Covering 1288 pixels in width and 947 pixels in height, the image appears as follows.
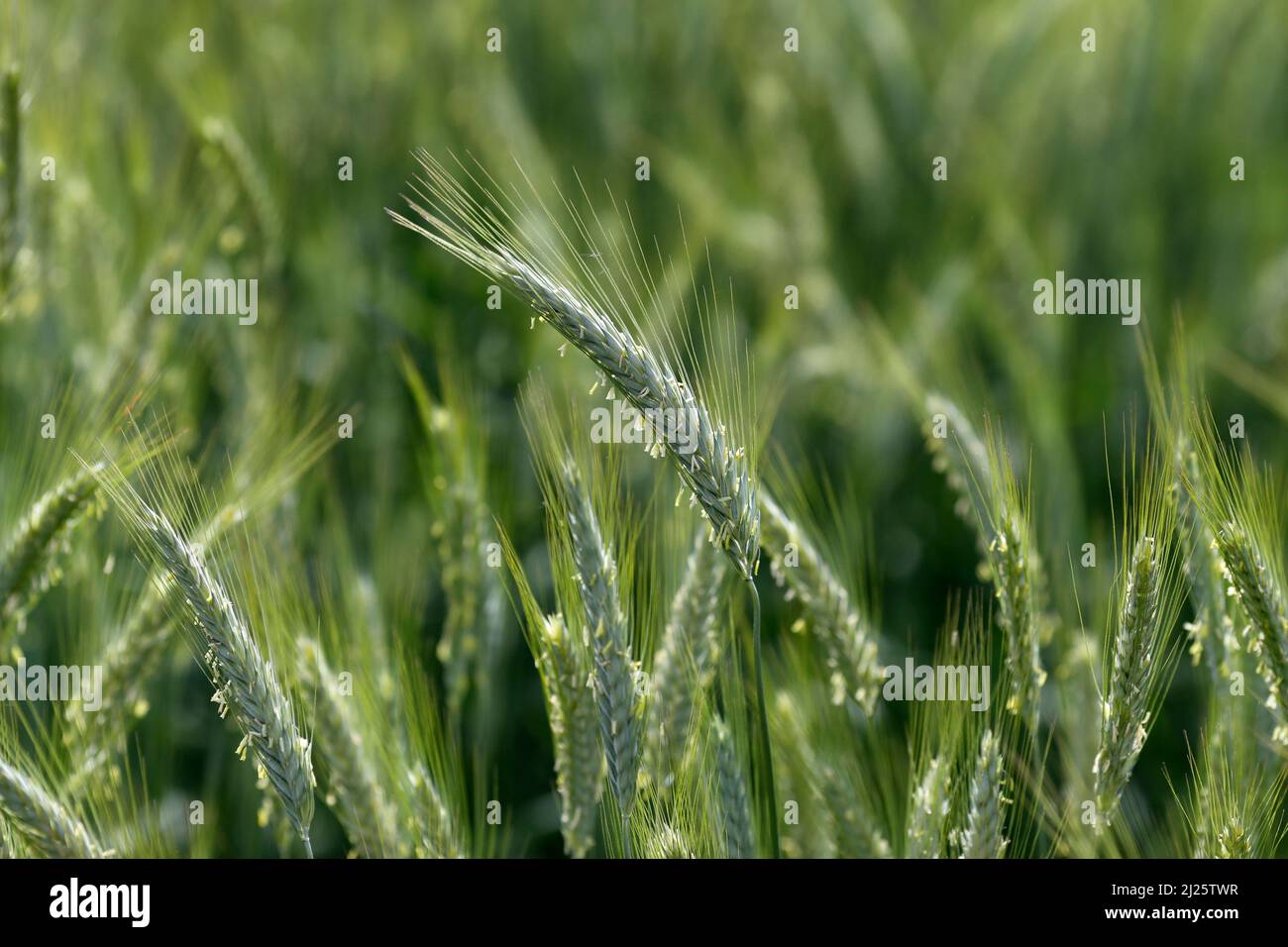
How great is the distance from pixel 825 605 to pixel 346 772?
2.13ft

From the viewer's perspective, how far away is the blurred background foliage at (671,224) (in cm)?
209

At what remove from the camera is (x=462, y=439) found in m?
1.72

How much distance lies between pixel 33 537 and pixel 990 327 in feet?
6.44

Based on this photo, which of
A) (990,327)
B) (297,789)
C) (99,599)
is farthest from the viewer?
(990,327)

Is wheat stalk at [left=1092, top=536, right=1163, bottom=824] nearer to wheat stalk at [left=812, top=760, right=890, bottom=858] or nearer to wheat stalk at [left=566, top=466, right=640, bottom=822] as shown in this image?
wheat stalk at [left=812, top=760, right=890, bottom=858]

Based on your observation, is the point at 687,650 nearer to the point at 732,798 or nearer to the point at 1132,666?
the point at 732,798

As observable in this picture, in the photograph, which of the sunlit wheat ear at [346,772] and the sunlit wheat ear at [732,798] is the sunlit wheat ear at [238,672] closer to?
the sunlit wheat ear at [346,772]

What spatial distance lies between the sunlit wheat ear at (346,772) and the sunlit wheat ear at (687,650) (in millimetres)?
360

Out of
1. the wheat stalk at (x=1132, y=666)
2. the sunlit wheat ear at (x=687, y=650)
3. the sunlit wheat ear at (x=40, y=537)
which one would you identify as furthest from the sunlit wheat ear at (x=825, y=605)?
the sunlit wheat ear at (x=40, y=537)

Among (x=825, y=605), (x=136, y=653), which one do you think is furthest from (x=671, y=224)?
(x=136, y=653)

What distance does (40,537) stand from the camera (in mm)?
1377

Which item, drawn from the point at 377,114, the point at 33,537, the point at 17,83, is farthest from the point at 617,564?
the point at 377,114
